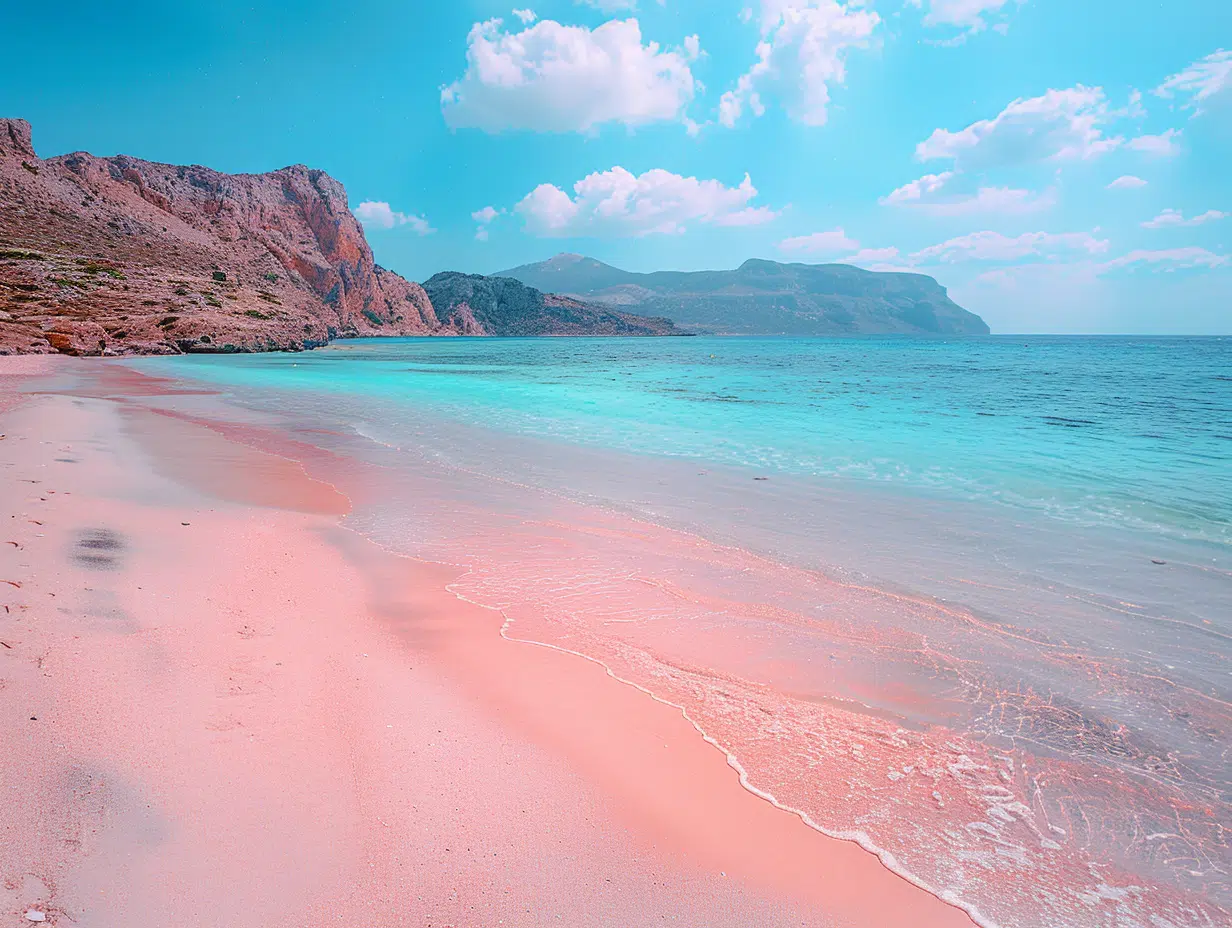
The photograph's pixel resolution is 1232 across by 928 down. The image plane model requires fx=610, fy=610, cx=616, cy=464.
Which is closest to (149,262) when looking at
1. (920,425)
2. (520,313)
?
(920,425)

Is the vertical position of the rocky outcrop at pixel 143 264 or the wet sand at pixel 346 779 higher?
the rocky outcrop at pixel 143 264

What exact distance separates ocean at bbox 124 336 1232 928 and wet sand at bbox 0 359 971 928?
33 centimetres

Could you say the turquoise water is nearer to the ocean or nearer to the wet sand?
the ocean

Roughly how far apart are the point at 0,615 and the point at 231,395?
64.2ft

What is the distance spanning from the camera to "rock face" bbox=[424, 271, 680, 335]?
17562 centimetres

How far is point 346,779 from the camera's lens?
8.38ft

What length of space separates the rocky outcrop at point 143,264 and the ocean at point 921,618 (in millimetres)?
36996

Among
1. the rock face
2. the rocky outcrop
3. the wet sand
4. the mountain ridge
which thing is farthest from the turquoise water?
the rock face

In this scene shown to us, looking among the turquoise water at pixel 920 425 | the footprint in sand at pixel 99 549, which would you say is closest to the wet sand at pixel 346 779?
the footprint in sand at pixel 99 549

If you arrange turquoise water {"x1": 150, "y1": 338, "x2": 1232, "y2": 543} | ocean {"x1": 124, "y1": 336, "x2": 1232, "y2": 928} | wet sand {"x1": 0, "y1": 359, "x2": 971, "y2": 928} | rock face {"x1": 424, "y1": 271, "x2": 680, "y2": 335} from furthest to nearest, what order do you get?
rock face {"x1": 424, "y1": 271, "x2": 680, "y2": 335}
turquoise water {"x1": 150, "y1": 338, "x2": 1232, "y2": 543}
ocean {"x1": 124, "y1": 336, "x2": 1232, "y2": 928}
wet sand {"x1": 0, "y1": 359, "x2": 971, "y2": 928}

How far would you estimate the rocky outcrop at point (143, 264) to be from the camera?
38469mm

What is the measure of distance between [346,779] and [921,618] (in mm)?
4163

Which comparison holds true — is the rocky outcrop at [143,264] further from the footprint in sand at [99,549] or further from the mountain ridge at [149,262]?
the footprint in sand at [99,549]

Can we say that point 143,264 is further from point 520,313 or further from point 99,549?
point 520,313
